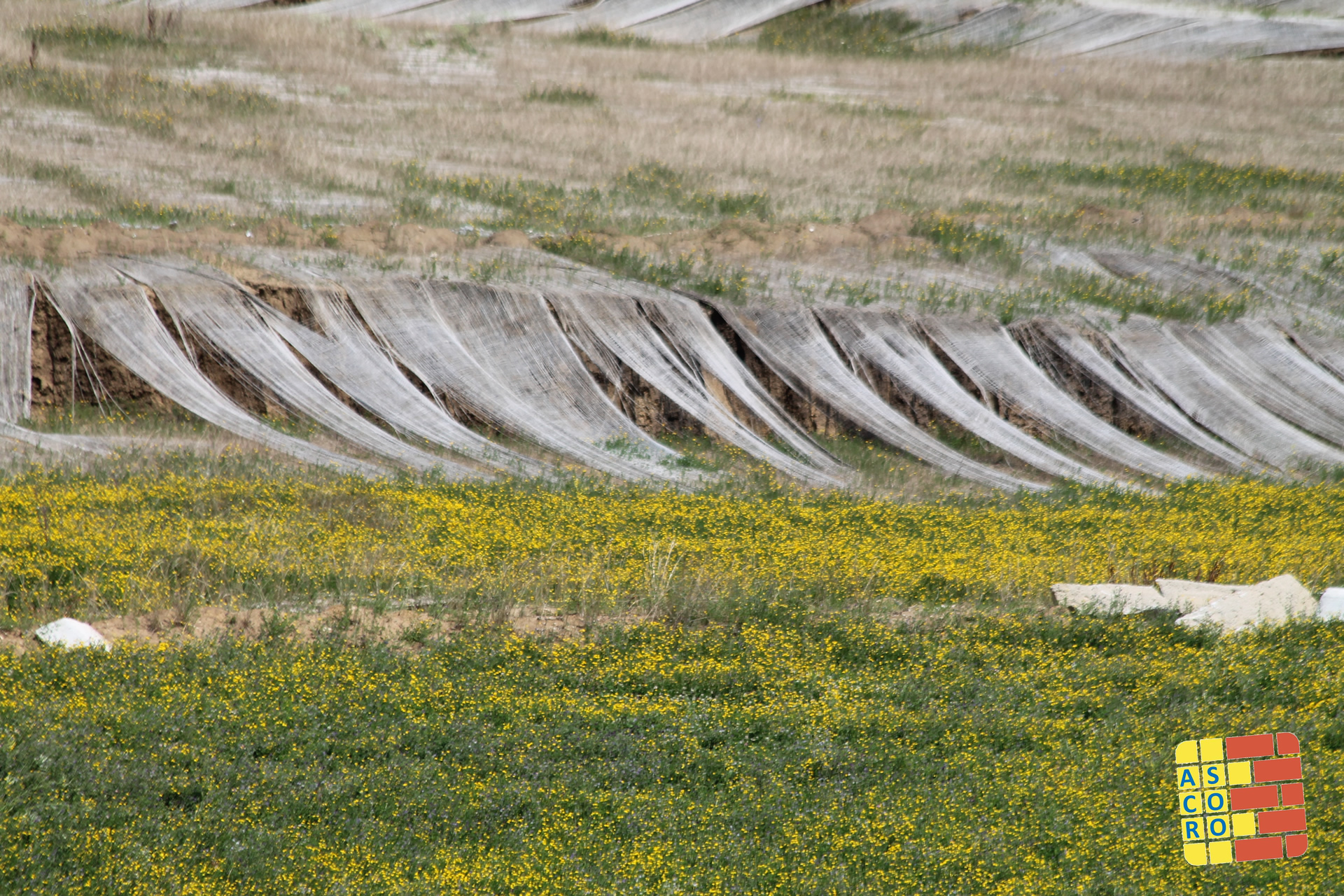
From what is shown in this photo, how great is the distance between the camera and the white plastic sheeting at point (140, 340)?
12.7m

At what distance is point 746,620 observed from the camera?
28.4ft

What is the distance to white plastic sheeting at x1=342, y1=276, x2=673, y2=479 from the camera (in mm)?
13281

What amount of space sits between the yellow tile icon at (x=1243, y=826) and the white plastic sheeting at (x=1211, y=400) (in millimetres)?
10573

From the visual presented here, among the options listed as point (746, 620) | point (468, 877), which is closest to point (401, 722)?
point (468, 877)

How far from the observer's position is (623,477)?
12602 millimetres

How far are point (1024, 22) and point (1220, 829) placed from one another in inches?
1490

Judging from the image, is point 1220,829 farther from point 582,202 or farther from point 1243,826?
point 582,202

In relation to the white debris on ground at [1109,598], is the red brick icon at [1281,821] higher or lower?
lower

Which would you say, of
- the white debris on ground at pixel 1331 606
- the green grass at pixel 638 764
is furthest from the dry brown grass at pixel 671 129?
the green grass at pixel 638 764

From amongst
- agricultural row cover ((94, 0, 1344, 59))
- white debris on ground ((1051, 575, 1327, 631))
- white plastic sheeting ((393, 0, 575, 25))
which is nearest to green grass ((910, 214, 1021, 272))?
white debris on ground ((1051, 575, 1327, 631))

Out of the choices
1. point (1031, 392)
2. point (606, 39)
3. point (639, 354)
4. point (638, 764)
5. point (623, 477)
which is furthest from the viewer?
point (606, 39)

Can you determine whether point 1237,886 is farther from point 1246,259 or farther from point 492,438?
point 1246,259

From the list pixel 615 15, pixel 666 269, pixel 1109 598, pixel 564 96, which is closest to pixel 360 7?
pixel 615 15

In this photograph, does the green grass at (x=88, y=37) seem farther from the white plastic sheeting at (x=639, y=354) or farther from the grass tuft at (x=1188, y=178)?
the grass tuft at (x=1188, y=178)
